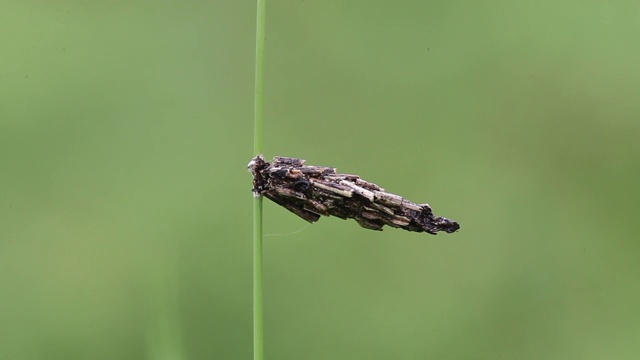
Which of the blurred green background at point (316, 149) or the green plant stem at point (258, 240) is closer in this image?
the green plant stem at point (258, 240)

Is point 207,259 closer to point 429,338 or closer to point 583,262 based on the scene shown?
point 429,338

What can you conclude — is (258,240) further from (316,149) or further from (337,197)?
(316,149)

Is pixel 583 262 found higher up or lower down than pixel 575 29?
lower down

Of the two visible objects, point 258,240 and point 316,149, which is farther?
point 316,149

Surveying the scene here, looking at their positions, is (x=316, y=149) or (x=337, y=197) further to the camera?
(x=316, y=149)

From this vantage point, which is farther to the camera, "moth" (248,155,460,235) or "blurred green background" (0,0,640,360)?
"blurred green background" (0,0,640,360)

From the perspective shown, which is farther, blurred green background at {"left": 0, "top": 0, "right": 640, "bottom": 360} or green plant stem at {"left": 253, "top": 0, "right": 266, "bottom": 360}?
blurred green background at {"left": 0, "top": 0, "right": 640, "bottom": 360}

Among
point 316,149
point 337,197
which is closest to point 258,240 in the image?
point 337,197

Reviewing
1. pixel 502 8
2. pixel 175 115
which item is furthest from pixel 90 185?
pixel 502 8
